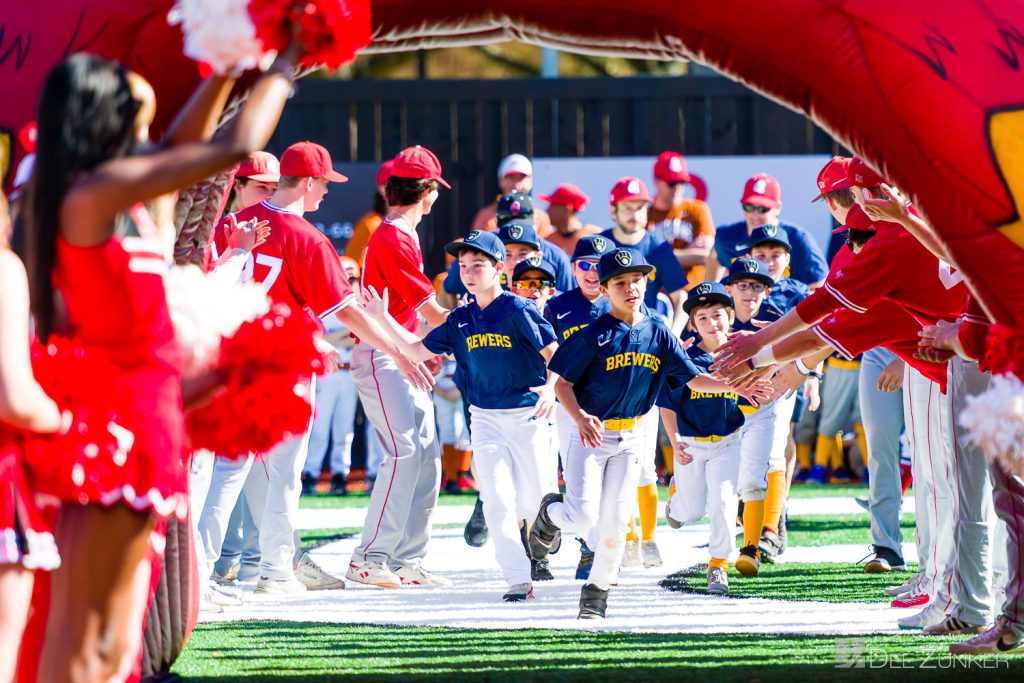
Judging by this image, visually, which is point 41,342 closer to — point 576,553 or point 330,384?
point 576,553

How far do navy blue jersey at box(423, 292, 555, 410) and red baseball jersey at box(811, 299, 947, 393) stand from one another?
4.79 feet

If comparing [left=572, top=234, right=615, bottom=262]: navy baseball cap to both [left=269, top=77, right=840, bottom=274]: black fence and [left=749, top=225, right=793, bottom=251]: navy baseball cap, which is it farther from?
[left=269, top=77, right=840, bottom=274]: black fence

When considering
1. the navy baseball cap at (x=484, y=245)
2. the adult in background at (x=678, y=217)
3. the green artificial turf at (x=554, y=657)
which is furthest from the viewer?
the adult in background at (x=678, y=217)

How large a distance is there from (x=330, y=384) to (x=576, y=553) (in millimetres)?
3376

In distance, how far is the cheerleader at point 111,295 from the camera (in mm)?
3160

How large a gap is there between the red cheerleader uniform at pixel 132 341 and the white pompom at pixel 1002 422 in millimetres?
2219

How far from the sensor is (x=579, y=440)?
6.51 metres

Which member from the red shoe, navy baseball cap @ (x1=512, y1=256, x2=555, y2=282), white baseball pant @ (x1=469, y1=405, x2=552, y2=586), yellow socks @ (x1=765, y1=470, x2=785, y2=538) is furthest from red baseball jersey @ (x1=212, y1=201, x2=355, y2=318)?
the red shoe

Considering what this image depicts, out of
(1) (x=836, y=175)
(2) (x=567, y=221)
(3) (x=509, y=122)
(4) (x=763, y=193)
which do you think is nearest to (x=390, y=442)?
(1) (x=836, y=175)

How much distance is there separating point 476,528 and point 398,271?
5.58 ft

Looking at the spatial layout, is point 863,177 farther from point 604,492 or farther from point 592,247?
point 592,247

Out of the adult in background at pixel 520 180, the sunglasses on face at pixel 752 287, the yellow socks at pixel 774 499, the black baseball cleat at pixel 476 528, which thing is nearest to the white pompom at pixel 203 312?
the black baseball cleat at pixel 476 528

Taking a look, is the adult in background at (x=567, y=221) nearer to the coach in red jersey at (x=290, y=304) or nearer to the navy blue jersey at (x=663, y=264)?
the navy blue jersey at (x=663, y=264)

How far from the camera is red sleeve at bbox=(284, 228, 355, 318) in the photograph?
673cm
